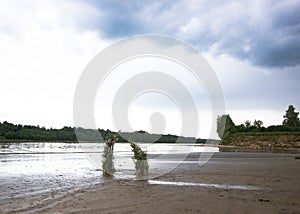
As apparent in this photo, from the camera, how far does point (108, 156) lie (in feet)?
62.8

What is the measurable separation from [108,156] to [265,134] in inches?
2748

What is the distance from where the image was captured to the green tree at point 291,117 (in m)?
105

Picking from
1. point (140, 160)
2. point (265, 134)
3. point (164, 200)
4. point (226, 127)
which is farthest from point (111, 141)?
point (226, 127)

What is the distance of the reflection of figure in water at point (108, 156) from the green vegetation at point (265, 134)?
201 ft

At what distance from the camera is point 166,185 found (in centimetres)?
1414

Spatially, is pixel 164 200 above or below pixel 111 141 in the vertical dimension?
below

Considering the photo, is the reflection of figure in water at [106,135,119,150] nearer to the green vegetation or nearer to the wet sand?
the wet sand

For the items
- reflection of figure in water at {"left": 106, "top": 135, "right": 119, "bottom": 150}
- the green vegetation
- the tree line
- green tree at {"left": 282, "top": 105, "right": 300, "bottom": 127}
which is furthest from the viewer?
green tree at {"left": 282, "top": 105, "right": 300, "bottom": 127}

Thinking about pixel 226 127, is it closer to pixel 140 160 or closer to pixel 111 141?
pixel 111 141

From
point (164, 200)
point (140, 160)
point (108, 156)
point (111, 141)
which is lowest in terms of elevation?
point (164, 200)

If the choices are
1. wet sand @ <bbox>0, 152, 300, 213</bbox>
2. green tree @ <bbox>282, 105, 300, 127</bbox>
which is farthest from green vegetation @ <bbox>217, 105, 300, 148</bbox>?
wet sand @ <bbox>0, 152, 300, 213</bbox>

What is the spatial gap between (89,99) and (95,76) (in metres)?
1.35

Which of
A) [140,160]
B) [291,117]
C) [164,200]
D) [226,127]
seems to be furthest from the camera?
[291,117]

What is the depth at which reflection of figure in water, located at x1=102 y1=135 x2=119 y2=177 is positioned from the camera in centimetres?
1867
